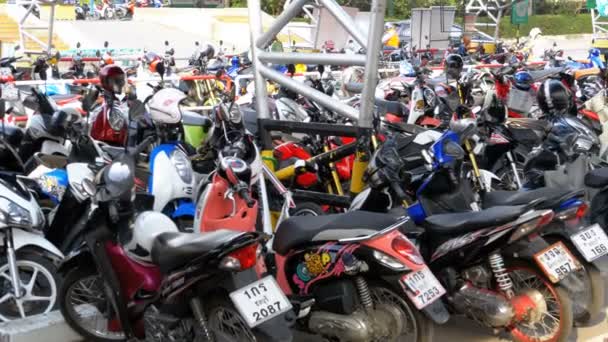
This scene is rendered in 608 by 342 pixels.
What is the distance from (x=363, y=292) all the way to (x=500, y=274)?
0.79m

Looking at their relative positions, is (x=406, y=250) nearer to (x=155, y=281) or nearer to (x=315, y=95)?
(x=155, y=281)

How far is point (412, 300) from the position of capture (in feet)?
12.8

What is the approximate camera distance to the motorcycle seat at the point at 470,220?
405 centimetres

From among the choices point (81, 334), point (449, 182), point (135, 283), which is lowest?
point (81, 334)

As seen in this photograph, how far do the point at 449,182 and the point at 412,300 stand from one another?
1160 mm

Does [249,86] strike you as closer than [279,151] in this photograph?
No

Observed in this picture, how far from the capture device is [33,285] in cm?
468

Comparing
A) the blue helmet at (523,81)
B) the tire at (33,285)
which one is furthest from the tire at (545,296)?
the blue helmet at (523,81)

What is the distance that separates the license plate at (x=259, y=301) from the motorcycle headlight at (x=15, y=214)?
1.68 m

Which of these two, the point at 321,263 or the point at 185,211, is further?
the point at 185,211

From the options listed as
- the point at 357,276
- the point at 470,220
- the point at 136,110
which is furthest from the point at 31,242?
the point at 470,220

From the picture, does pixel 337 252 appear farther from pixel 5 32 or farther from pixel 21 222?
pixel 5 32

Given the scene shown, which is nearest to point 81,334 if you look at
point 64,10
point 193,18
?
point 193,18

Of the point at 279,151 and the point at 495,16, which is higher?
the point at 495,16
